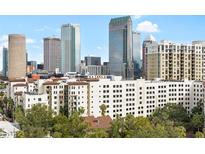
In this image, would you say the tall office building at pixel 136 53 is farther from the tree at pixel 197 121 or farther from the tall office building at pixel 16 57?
the tall office building at pixel 16 57

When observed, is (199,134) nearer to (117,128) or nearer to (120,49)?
(117,128)

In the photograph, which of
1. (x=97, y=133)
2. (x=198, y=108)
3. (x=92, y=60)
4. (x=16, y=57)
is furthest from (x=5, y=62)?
(x=198, y=108)

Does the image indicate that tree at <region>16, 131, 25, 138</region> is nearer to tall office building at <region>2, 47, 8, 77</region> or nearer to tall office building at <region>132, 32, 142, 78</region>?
tall office building at <region>2, 47, 8, 77</region>

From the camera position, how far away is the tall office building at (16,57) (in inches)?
101

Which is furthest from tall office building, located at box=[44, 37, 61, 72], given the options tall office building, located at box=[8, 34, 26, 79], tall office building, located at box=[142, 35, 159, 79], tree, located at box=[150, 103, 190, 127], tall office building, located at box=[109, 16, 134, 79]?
tree, located at box=[150, 103, 190, 127]

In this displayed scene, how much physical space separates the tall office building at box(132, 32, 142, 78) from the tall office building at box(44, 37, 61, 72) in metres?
0.60

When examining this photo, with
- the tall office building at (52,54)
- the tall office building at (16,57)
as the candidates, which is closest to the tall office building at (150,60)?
the tall office building at (52,54)

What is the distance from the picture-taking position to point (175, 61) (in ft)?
8.64

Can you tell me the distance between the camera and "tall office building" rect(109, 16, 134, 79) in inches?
103
